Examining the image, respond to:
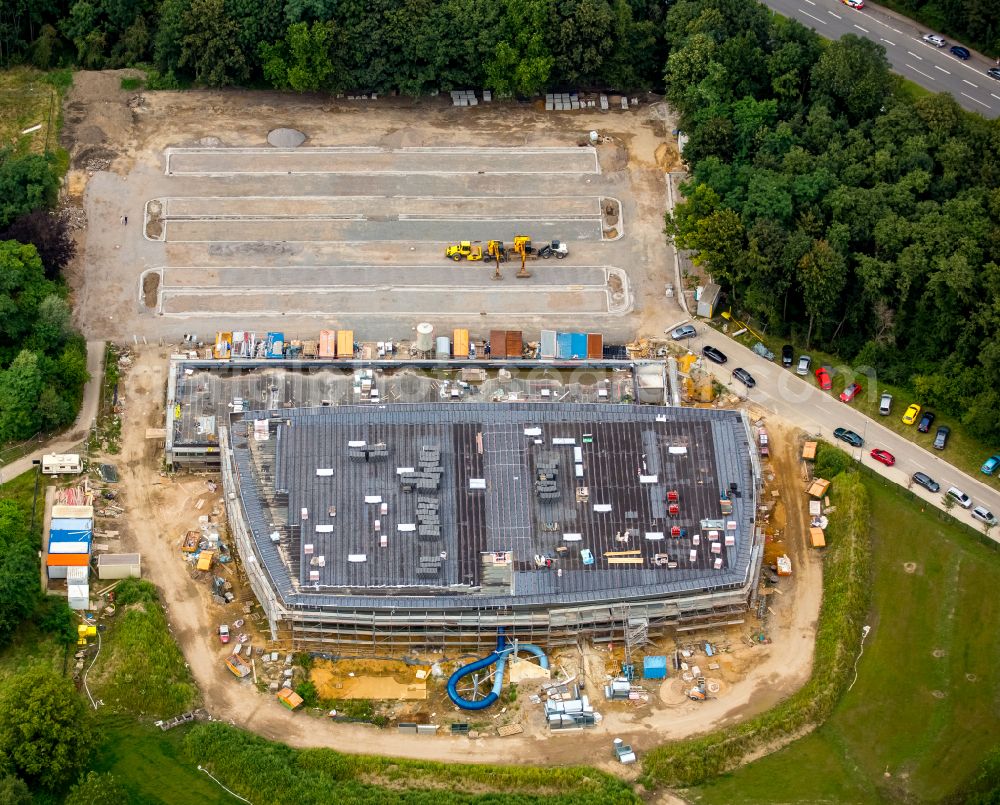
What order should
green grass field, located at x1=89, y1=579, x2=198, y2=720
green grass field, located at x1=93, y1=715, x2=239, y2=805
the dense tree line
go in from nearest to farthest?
the dense tree line
green grass field, located at x1=93, y1=715, x2=239, y2=805
green grass field, located at x1=89, y1=579, x2=198, y2=720

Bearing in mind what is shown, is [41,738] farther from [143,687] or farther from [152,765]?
[143,687]

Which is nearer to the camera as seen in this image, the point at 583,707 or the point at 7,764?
the point at 7,764

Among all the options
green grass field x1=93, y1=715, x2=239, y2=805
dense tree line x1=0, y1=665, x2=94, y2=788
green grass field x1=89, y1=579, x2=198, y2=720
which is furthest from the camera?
green grass field x1=89, y1=579, x2=198, y2=720

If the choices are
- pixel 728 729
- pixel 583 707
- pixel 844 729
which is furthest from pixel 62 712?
pixel 844 729

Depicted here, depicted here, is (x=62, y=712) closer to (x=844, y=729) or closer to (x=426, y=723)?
(x=426, y=723)

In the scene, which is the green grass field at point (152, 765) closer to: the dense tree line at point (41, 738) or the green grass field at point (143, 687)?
the green grass field at point (143, 687)

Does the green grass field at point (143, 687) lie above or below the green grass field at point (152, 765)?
above

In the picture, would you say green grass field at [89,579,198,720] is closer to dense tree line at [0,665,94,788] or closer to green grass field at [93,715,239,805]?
green grass field at [93,715,239,805]

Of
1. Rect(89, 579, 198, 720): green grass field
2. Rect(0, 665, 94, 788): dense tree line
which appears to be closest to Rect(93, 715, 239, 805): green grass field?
Rect(89, 579, 198, 720): green grass field

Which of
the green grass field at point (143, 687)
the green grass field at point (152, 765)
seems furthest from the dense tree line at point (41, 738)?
the green grass field at point (143, 687)

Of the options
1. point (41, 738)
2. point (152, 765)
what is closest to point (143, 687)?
point (152, 765)
